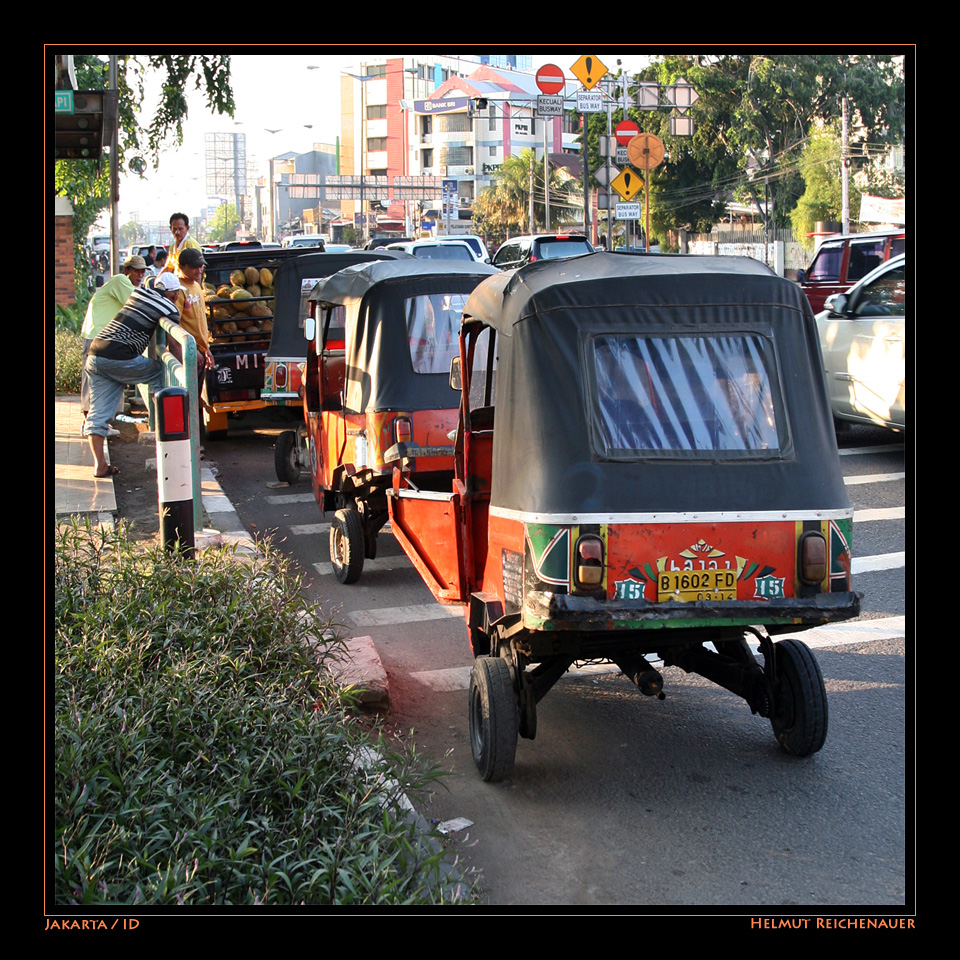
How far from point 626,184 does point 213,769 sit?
2432 cm

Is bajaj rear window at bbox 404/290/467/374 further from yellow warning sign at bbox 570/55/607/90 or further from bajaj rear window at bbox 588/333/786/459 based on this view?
yellow warning sign at bbox 570/55/607/90

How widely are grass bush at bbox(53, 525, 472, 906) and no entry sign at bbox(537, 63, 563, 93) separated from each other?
A: 26.3 metres

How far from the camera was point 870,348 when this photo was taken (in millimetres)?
Result: 12031

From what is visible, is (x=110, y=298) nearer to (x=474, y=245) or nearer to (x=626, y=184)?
(x=474, y=245)

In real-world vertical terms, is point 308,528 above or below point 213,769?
above

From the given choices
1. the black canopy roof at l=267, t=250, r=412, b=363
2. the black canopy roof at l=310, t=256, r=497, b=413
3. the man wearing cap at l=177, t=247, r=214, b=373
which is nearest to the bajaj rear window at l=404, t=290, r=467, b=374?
the black canopy roof at l=310, t=256, r=497, b=413

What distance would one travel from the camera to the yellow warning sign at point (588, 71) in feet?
80.2

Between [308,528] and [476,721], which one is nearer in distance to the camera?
[476,721]

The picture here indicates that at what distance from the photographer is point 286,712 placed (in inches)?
169

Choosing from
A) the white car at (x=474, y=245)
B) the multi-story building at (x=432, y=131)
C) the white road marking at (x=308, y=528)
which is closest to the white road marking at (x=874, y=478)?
the white road marking at (x=308, y=528)

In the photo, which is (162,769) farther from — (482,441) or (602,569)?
(482,441)

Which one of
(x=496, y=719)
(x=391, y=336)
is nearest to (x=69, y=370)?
(x=391, y=336)

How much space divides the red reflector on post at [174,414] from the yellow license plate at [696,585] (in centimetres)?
310

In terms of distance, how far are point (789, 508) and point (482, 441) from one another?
6.29 ft
